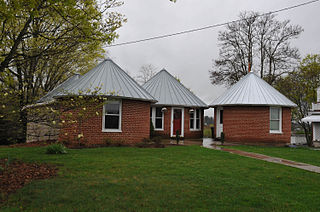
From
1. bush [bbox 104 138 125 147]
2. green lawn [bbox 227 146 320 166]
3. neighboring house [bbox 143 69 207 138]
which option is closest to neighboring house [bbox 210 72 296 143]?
neighboring house [bbox 143 69 207 138]

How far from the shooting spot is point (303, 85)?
28500 millimetres

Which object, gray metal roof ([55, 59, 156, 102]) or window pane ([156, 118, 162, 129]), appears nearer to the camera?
gray metal roof ([55, 59, 156, 102])

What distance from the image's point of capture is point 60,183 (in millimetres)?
6668

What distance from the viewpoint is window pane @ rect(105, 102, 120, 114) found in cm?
1510

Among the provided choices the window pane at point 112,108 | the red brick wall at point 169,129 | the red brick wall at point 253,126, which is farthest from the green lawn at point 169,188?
the red brick wall at point 169,129

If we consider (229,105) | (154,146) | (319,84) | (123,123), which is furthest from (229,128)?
(319,84)

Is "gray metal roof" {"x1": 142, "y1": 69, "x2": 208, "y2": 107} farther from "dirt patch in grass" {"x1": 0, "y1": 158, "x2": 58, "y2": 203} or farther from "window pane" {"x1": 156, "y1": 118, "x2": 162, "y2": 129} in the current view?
"dirt patch in grass" {"x1": 0, "y1": 158, "x2": 58, "y2": 203}

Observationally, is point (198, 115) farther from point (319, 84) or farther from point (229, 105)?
point (319, 84)

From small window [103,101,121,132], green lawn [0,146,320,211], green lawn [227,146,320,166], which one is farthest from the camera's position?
Result: small window [103,101,121,132]

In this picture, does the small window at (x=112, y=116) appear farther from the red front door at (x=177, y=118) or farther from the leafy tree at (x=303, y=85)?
the leafy tree at (x=303, y=85)

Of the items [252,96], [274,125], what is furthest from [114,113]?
[274,125]

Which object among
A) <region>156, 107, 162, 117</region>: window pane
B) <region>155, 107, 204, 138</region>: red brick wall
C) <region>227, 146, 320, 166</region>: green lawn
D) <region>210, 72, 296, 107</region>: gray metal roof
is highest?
<region>210, 72, 296, 107</region>: gray metal roof

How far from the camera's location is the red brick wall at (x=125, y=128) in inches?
575

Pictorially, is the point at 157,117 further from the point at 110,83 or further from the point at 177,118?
the point at 110,83
